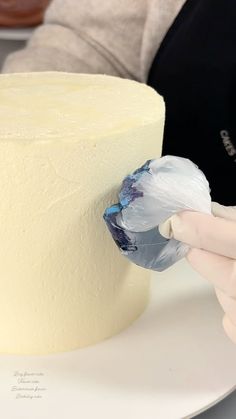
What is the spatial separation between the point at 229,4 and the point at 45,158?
388 mm

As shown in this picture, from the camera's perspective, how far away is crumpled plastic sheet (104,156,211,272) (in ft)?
1.64

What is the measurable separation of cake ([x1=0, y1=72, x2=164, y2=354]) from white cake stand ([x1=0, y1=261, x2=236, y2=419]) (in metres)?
0.03

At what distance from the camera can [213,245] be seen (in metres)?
0.47

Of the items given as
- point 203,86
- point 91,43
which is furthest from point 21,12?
point 203,86

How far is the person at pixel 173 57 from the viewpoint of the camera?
81 cm

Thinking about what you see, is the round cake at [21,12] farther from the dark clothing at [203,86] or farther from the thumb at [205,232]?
the thumb at [205,232]

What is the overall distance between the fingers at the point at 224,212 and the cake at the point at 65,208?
0.31 ft

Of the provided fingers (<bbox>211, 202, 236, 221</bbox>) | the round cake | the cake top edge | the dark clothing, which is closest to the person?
the dark clothing

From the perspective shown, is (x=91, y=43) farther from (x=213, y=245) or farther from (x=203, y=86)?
(x=213, y=245)

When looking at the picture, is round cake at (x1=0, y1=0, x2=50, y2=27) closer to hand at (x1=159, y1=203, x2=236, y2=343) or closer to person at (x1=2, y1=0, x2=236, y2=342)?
person at (x1=2, y1=0, x2=236, y2=342)

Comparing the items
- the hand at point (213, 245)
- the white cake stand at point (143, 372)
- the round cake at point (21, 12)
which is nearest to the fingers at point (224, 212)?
the hand at point (213, 245)

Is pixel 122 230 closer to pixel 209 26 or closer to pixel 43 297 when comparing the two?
pixel 43 297

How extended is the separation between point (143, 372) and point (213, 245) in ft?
0.49

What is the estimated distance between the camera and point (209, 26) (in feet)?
2.64
